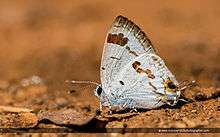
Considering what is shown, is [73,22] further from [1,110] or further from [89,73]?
[1,110]

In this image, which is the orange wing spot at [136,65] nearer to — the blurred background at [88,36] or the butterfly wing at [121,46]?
the butterfly wing at [121,46]

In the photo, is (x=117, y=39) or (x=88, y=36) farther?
(x=88, y=36)

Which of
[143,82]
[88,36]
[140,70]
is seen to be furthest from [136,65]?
[88,36]

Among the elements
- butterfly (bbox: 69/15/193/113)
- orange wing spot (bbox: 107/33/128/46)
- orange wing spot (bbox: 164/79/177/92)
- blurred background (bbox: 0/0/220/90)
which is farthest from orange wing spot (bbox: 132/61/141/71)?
blurred background (bbox: 0/0/220/90)

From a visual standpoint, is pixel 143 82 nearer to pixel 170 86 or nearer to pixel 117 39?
pixel 170 86

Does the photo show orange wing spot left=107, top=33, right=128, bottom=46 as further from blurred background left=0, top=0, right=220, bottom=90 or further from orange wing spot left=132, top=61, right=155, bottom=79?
blurred background left=0, top=0, right=220, bottom=90

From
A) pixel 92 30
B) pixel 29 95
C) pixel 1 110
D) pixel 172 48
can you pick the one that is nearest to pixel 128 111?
pixel 1 110

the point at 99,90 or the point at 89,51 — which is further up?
the point at 89,51

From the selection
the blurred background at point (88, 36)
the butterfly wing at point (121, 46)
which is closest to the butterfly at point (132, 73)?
the butterfly wing at point (121, 46)
